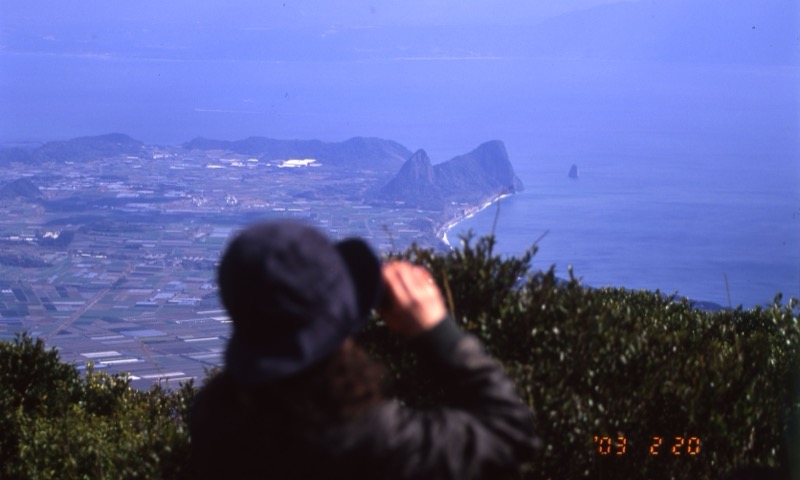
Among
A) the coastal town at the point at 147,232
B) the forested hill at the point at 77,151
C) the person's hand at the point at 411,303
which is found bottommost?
the coastal town at the point at 147,232

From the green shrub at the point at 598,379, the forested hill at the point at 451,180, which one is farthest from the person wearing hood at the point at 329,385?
the forested hill at the point at 451,180

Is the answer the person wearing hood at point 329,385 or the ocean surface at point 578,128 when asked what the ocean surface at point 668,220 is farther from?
the person wearing hood at point 329,385

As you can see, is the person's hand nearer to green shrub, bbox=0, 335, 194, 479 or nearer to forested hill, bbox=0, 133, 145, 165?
green shrub, bbox=0, 335, 194, 479

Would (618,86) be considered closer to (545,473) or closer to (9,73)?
(9,73)

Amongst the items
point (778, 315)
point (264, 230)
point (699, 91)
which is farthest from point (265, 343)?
point (699, 91)
